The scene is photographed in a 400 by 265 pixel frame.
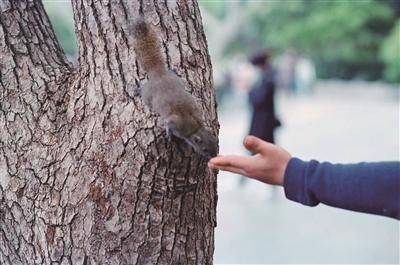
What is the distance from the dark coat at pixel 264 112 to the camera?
6.11 metres

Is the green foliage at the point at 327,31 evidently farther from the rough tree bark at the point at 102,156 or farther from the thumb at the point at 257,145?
the thumb at the point at 257,145

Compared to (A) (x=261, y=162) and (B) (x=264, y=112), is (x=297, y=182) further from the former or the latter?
(B) (x=264, y=112)

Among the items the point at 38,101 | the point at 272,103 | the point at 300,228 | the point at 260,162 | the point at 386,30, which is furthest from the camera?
the point at 386,30

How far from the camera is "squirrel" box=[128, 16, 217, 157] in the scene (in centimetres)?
161

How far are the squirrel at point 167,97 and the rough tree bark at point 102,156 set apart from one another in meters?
0.03

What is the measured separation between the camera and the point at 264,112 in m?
6.13

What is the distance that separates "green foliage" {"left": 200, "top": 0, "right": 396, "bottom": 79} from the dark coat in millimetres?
13086

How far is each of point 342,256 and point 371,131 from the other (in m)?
6.75

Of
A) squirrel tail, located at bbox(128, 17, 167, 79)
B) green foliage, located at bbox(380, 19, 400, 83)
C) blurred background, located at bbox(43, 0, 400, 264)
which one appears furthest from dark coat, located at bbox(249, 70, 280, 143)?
green foliage, located at bbox(380, 19, 400, 83)

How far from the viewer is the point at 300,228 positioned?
18.2 feet

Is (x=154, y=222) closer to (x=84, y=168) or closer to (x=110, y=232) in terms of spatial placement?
(x=110, y=232)

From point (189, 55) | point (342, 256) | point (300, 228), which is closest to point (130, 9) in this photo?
point (189, 55)

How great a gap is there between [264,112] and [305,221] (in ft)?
3.50

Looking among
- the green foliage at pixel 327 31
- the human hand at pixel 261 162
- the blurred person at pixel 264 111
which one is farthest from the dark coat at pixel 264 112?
the green foliage at pixel 327 31
